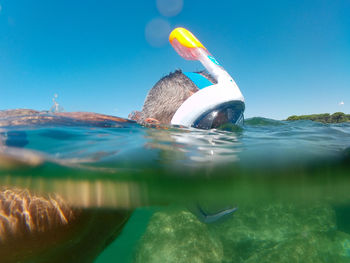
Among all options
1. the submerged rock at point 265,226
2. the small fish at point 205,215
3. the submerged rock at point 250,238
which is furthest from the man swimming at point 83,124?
the submerged rock at point 265,226

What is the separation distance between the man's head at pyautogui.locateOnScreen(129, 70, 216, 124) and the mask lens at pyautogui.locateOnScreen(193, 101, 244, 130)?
0.84 meters

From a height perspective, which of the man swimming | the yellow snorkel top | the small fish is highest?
the yellow snorkel top

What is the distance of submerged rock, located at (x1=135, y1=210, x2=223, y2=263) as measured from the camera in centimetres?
529

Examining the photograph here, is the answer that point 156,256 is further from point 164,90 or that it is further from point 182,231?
point 164,90

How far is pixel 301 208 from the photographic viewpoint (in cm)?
775

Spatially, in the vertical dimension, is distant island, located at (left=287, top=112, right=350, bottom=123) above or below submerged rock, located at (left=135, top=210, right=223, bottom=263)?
above

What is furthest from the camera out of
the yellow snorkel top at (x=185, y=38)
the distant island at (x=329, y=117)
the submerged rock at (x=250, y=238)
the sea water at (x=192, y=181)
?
the distant island at (x=329, y=117)

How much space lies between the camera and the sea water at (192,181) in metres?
4.21

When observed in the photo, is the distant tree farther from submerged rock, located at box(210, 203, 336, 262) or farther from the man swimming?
the man swimming

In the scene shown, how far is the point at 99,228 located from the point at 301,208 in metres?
8.63

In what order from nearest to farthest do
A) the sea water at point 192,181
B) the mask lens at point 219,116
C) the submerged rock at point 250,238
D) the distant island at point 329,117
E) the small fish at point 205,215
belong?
the sea water at point 192,181
the mask lens at point 219,116
the submerged rock at point 250,238
the small fish at point 205,215
the distant island at point 329,117

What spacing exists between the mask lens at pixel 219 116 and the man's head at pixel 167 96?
2.77ft

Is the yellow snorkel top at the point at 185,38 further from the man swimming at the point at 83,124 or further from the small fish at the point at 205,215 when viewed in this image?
the small fish at the point at 205,215

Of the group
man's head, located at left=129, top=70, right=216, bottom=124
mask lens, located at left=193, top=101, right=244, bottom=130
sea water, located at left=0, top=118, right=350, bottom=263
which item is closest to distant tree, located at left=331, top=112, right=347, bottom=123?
sea water, located at left=0, top=118, right=350, bottom=263
